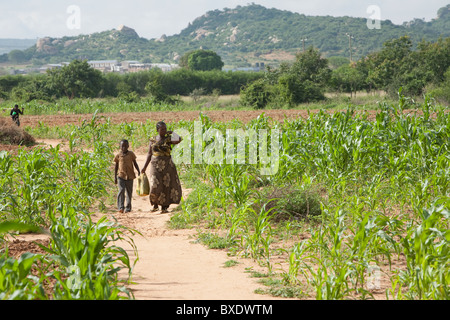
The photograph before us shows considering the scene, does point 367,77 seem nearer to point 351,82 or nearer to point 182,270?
point 351,82

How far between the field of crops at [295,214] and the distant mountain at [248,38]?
88338mm

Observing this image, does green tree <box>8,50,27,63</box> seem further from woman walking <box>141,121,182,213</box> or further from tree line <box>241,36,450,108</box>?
woman walking <box>141,121,182,213</box>

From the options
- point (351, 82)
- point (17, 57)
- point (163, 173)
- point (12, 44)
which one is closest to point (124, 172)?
point (163, 173)

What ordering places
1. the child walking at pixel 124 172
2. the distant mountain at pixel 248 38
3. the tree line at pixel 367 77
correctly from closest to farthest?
the child walking at pixel 124 172
the tree line at pixel 367 77
the distant mountain at pixel 248 38

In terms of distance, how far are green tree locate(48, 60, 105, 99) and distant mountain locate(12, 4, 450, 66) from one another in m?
54.6

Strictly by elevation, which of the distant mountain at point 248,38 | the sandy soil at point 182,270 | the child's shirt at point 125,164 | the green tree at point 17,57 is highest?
the distant mountain at point 248,38

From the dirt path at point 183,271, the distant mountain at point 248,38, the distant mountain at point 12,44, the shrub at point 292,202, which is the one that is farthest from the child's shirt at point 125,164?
the distant mountain at point 248,38

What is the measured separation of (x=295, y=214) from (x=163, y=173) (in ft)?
7.45

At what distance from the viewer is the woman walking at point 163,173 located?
8094 mm

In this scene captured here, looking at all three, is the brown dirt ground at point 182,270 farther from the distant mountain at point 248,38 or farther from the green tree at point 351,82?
the distant mountain at point 248,38

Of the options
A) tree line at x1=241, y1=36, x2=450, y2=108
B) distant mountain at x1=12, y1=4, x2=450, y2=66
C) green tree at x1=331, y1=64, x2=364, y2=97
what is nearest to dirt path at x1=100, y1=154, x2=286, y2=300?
tree line at x1=241, y1=36, x2=450, y2=108

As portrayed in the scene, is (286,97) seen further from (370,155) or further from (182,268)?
(182,268)

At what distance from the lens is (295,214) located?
7109 mm

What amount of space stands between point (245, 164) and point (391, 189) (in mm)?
2585
